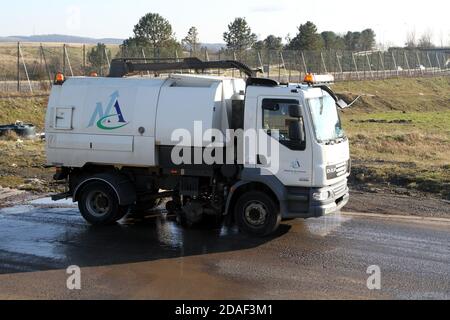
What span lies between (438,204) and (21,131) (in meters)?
16.9

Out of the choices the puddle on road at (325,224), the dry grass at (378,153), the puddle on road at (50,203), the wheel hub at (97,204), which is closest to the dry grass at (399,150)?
the dry grass at (378,153)

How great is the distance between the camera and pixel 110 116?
33.5 feet

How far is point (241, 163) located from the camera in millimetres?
9727

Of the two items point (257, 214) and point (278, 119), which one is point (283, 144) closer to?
point (278, 119)

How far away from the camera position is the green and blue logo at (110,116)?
10141 millimetres

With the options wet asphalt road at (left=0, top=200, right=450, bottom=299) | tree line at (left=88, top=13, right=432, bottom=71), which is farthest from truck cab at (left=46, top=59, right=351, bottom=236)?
tree line at (left=88, top=13, right=432, bottom=71)

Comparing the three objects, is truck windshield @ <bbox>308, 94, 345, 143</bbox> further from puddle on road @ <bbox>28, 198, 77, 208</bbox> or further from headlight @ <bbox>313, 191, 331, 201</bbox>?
puddle on road @ <bbox>28, 198, 77, 208</bbox>

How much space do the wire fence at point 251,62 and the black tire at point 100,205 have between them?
4.53 m

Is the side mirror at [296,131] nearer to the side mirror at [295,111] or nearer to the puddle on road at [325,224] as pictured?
the side mirror at [295,111]

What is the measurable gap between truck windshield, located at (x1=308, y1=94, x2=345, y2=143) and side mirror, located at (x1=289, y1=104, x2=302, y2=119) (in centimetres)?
23

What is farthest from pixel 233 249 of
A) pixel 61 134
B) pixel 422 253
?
pixel 61 134

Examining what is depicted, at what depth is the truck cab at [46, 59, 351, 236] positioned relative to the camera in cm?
941

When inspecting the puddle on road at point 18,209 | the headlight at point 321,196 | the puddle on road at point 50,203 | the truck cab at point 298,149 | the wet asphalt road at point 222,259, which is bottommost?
the wet asphalt road at point 222,259

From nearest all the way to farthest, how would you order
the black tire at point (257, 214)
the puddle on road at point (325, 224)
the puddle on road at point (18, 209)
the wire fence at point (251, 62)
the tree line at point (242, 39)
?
1. the black tire at point (257, 214)
2. the puddle on road at point (325, 224)
3. the puddle on road at point (18, 209)
4. the wire fence at point (251, 62)
5. the tree line at point (242, 39)
